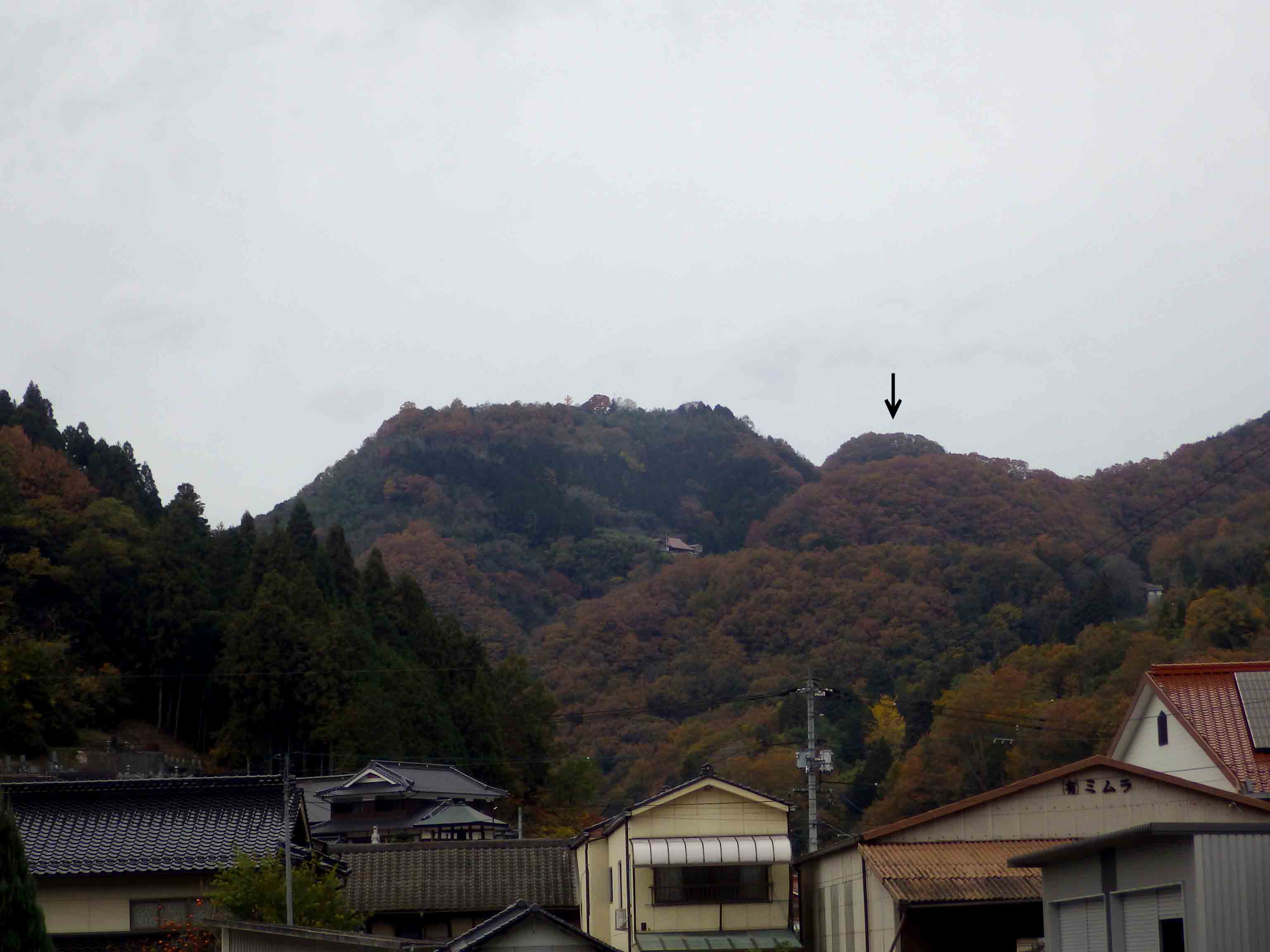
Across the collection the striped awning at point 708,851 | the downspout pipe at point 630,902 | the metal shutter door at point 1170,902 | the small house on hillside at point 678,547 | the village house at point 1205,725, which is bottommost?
the downspout pipe at point 630,902

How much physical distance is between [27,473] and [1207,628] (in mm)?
44689

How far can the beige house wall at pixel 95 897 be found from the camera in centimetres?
2212

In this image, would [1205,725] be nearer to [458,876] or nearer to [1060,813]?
[1060,813]

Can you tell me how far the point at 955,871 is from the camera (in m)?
21.2

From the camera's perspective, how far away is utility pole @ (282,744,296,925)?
792 inches

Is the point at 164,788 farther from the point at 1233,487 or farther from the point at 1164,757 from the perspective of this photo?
the point at 1233,487

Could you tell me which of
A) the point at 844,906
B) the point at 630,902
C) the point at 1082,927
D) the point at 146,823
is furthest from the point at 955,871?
the point at 146,823

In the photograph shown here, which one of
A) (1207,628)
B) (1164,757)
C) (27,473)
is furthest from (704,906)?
(27,473)

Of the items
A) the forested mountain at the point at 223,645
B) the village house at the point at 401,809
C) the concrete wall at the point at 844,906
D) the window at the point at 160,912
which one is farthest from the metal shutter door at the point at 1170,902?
the forested mountain at the point at 223,645

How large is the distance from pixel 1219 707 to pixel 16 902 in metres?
26.2

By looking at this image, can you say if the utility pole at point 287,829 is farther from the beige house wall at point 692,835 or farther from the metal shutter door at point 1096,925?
the metal shutter door at point 1096,925

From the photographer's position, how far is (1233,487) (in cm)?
9031

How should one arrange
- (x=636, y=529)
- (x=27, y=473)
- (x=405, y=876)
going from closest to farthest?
1. (x=405, y=876)
2. (x=27, y=473)
3. (x=636, y=529)

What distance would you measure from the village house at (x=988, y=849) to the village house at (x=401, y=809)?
21.0m
